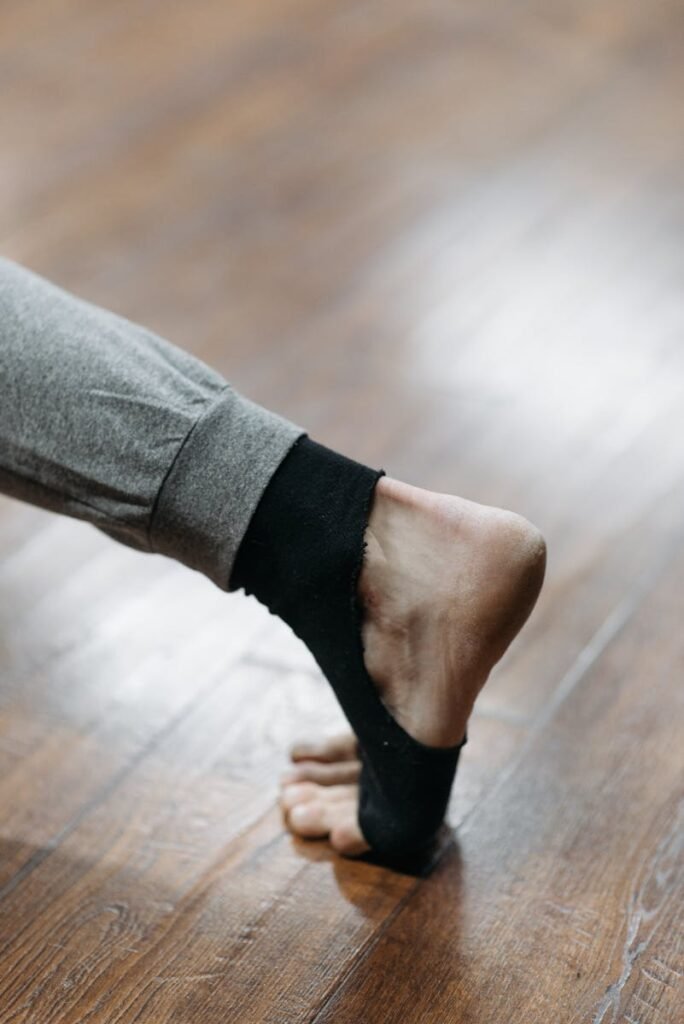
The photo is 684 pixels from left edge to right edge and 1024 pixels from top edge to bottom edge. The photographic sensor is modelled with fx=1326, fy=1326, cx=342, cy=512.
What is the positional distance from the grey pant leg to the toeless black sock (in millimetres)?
18

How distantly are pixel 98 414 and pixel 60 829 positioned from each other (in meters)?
0.38

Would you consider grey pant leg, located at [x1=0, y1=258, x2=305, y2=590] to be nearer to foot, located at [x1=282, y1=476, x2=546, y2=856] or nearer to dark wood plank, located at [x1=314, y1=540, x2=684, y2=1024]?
foot, located at [x1=282, y1=476, x2=546, y2=856]

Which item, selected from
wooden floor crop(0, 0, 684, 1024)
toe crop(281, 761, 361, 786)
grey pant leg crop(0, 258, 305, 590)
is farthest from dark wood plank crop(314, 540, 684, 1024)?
grey pant leg crop(0, 258, 305, 590)

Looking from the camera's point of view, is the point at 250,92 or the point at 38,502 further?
the point at 250,92

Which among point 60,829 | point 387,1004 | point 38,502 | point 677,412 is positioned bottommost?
point 60,829

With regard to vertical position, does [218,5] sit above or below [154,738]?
above

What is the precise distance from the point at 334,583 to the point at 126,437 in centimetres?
17

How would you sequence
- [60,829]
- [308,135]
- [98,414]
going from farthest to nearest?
[308,135] → [60,829] → [98,414]

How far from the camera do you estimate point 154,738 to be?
117 centimetres

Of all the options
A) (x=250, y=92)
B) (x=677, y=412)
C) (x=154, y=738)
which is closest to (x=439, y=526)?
(x=154, y=738)

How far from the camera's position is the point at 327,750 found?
1.12 meters

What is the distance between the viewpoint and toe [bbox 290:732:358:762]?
112 cm

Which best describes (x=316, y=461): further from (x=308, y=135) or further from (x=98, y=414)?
(x=308, y=135)

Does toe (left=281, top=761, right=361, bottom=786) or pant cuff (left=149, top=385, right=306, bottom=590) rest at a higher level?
pant cuff (left=149, top=385, right=306, bottom=590)
